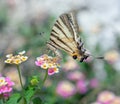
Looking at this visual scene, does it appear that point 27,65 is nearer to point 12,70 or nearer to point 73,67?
point 12,70

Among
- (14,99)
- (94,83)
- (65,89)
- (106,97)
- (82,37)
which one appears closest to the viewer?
(14,99)

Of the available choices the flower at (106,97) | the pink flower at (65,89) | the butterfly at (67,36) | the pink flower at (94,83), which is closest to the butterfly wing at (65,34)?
the butterfly at (67,36)

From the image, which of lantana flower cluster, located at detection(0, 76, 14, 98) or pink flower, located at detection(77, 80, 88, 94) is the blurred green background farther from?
lantana flower cluster, located at detection(0, 76, 14, 98)

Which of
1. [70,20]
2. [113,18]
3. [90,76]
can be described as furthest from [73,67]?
[70,20]

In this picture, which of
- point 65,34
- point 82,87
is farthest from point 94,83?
point 65,34

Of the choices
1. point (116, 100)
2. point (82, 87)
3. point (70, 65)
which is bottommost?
point (116, 100)

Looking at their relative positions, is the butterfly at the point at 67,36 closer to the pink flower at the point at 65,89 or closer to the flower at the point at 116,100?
the flower at the point at 116,100

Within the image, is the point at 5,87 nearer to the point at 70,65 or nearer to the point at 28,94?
the point at 28,94
